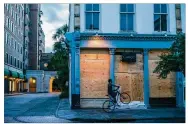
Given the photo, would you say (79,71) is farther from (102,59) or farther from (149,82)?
(149,82)

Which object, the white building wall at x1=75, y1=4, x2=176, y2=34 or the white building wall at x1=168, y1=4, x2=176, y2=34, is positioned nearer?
the white building wall at x1=75, y1=4, x2=176, y2=34

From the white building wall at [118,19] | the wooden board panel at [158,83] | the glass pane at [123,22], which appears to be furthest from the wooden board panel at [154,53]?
the glass pane at [123,22]

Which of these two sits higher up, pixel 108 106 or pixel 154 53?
pixel 154 53

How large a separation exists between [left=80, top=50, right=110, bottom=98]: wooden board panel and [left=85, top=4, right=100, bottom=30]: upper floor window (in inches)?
49.9

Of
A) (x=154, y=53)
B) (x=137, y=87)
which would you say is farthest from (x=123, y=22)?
(x=137, y=87)

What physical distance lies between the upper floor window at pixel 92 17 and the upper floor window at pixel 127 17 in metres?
1.23

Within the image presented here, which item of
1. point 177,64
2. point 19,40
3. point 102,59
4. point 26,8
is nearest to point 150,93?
point 102,59

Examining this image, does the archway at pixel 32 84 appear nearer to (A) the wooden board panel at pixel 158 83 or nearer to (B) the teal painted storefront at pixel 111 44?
(B) the teal painted storefront at pixel 111 44

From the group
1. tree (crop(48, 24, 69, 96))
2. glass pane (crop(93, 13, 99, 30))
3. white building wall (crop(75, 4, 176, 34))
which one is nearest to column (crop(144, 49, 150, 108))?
white building wall (crop(75, 4, 176, 34))

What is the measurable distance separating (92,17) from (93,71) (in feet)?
8.91

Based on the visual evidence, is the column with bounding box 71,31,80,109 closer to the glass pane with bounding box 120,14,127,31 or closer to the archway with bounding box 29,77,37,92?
the glass pane with bounding box 120,14,127,31

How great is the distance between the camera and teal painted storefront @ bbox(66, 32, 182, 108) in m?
16.1

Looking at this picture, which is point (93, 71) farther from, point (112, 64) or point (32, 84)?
point (32, 84)

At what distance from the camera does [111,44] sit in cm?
1634
